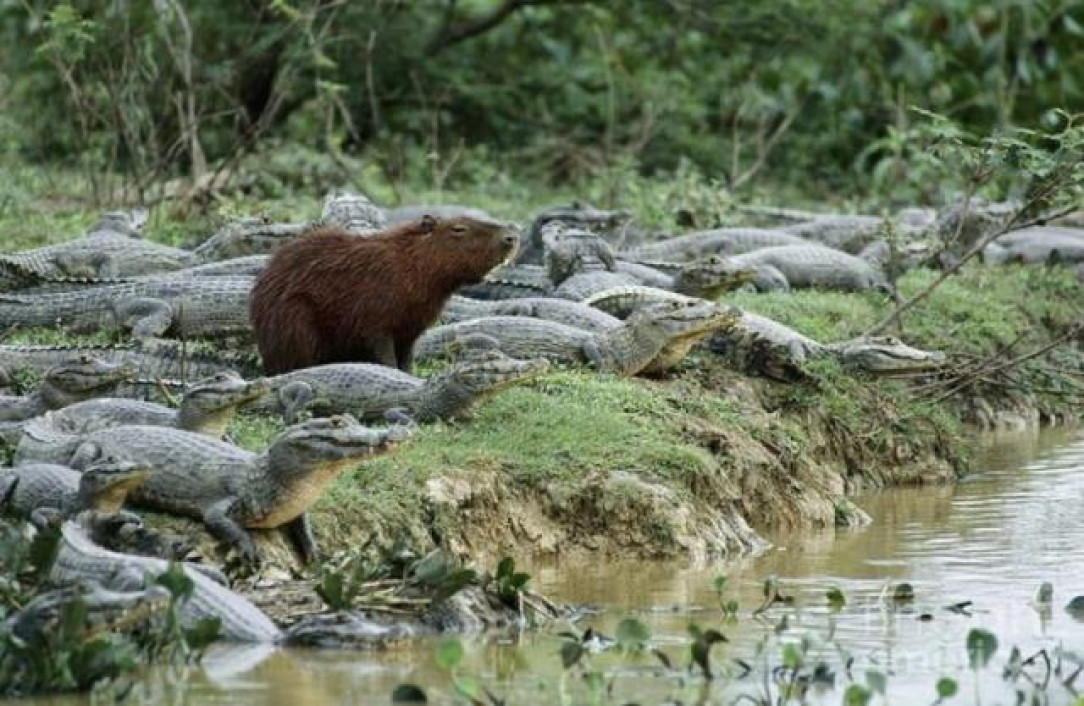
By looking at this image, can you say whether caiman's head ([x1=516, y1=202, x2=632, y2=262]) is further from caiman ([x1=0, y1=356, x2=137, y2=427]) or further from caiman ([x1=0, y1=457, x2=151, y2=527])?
caiman ([x1=0, y1=457, x2=151, y2=527])

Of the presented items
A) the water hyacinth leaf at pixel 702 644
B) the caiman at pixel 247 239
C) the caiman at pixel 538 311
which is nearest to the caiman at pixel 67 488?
the water hyacinth leaf at pixel 702 644

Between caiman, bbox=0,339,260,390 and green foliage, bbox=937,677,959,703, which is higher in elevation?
caiman, bbox=0,339,260,390

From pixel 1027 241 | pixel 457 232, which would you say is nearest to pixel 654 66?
pixel 1027 241

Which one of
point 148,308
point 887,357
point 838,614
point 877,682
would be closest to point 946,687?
point 877,682

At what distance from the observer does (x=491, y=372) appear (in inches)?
418

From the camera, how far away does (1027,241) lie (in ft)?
60.2

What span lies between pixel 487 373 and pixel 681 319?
1.66 m

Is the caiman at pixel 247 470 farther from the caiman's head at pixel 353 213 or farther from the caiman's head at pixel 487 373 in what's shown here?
the caiman's head at pixel 353 213

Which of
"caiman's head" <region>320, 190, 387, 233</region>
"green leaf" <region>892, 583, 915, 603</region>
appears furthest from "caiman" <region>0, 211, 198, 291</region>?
"green leaf" <region>892, 583, 915, 603</region>

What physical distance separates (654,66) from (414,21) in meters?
2.50

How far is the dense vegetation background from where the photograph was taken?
20.6 m

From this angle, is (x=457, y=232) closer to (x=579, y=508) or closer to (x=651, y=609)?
(x=579, y=508)

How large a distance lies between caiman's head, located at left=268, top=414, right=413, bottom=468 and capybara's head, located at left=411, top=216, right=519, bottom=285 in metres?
2.94

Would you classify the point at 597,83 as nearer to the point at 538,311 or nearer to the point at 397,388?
the point at 538,311
